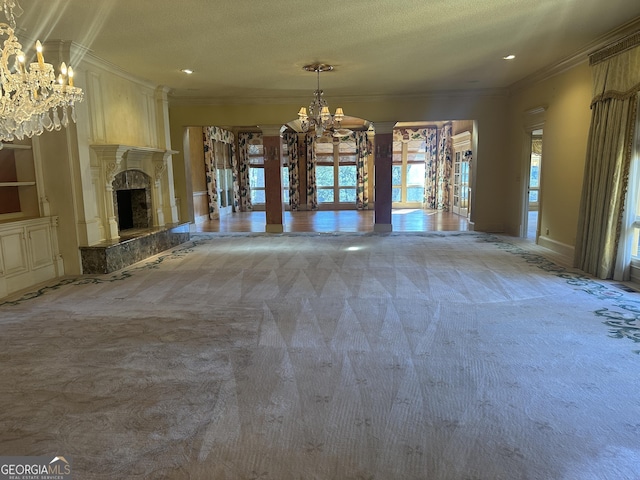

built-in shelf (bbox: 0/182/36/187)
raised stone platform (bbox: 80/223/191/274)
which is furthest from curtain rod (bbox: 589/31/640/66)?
built-in shelf (bbox: 0/182/36/187)

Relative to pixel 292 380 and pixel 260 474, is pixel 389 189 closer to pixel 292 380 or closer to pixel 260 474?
pixel 292 380

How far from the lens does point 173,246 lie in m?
7.89

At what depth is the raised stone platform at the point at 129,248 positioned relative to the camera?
586 centimetres

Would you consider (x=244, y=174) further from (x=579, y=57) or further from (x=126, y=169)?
(x=579, y=57)

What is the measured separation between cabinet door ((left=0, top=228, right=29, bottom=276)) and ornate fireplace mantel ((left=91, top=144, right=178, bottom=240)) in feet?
4.14

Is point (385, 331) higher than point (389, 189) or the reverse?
the reverse

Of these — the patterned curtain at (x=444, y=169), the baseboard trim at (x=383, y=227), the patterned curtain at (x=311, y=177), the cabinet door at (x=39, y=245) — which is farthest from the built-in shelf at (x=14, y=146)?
the patterned curtain at (x=444, y=169)

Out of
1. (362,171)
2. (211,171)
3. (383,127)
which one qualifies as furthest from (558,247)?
(211,171)

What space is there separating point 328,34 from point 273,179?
5.00 metres

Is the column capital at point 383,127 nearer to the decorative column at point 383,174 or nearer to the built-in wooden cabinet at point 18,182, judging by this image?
the decorative column at point 383,174

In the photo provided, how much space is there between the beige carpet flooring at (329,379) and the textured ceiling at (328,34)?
300cm

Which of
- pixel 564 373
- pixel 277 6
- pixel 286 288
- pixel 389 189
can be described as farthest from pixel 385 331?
pixel 389 189

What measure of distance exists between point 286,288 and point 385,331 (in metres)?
1.69

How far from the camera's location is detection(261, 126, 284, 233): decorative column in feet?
31.8
